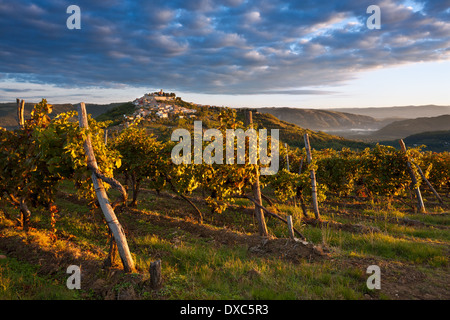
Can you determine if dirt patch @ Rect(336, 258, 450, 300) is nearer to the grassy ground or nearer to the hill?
the grassy ground

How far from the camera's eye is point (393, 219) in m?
13.2

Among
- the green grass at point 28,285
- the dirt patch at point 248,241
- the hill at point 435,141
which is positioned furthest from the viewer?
the hill at point 435,141

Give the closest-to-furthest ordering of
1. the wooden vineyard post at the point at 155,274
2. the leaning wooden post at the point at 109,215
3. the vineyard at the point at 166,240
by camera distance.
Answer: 1. the wooden vineyard post at the point at 155,274
2. the vineyard at the point at 166,240
3. the leaning wooden post at the point at 109,215

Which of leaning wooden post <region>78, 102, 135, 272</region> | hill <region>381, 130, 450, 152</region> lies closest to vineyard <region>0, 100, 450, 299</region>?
leaning wooden post <region>78, 102, 135, 272</region>

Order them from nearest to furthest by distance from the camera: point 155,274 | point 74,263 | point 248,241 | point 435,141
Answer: point 155,274, point 74,263, point 248,241, point 435,141

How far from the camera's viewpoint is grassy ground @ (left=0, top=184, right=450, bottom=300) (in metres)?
5.39

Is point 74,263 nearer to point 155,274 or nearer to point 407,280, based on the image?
point 155,274

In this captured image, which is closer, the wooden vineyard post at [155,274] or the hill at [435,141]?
the wooden vineyard post at [155,274]

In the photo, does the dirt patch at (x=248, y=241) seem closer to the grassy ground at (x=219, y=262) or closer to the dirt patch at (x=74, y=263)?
the grassy ground at (x=219, y=262)

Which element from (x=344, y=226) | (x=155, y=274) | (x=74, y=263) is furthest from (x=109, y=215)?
(x=344, y=226)

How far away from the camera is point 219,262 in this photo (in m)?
7.14

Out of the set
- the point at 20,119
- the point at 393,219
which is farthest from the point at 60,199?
the point at 393,219

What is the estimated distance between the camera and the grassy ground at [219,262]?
17.7ft

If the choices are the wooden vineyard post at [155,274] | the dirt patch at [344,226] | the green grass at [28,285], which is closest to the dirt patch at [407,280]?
the dirt patch at [344,226]
